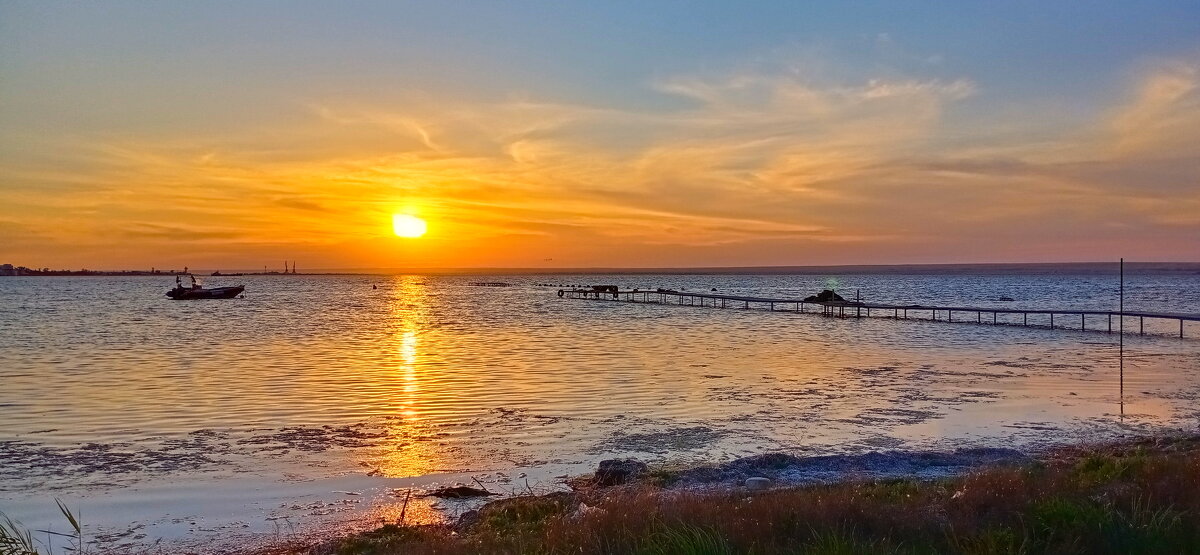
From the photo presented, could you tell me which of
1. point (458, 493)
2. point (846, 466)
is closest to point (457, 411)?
point (458, 493)

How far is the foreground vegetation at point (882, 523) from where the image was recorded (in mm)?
5301

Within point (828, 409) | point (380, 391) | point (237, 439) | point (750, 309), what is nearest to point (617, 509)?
point (237, 439)

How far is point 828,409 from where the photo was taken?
1571 centimetres

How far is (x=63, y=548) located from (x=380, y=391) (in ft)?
33.5

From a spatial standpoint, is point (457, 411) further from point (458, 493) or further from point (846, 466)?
point (846, 466)

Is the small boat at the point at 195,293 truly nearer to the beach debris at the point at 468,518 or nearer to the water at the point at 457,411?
the water at the point at 457,411

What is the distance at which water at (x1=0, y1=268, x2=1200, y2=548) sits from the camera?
10.1 metres

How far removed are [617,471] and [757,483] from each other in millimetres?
1710

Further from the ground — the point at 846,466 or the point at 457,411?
the point at 846,466

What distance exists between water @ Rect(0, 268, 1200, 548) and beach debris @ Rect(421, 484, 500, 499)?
1.44 feet

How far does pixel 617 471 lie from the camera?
32.4ft

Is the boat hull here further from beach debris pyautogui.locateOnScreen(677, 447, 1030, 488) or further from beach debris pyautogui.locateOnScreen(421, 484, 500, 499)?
beach debris pyautogui.locateOnScreen(677, 447, 1030, 488)

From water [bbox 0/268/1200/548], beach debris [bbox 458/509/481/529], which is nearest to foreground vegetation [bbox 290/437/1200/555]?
beach debris [bbox 458/509/481/529]

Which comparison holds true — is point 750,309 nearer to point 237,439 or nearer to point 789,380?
point 789,380
